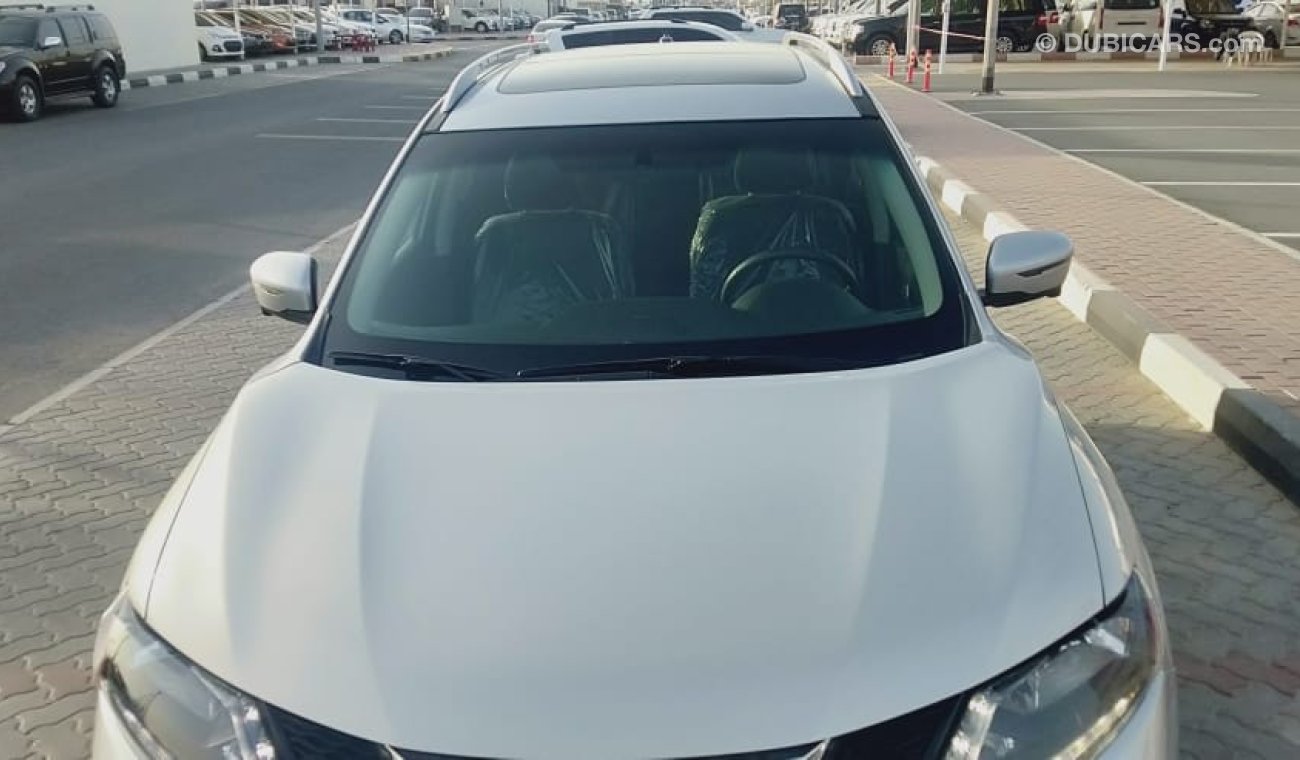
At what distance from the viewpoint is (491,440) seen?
251 cm

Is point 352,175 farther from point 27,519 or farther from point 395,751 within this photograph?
point 395,751

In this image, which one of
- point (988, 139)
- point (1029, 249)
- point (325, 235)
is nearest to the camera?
point (1029, 249)

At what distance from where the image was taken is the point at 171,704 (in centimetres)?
205

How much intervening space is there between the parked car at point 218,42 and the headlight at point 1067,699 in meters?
42.0

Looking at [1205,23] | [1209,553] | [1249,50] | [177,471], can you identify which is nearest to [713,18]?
Result: [177,471]

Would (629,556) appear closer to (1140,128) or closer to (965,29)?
(1140,128)

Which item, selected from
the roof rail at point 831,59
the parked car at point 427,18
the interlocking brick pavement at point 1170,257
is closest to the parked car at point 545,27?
the interlocking brick pavement at point 1170,257

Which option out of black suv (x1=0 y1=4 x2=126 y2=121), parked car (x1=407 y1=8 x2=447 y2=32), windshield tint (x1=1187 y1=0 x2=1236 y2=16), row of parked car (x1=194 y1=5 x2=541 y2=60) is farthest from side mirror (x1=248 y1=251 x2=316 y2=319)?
parked car (x1=407 y1=8 x2=447 y2=32)

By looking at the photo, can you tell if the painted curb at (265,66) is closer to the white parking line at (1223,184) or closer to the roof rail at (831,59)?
the white parking line at (1223,184)

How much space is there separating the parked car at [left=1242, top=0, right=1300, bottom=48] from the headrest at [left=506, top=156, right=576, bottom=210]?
35988 millimetres

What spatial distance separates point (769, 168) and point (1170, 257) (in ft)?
20.0

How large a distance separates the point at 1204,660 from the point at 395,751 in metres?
2.68

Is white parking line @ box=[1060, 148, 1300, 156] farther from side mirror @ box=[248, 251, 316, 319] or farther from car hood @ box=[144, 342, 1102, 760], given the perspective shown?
car hood @ box=[144, 342, 1102, 760]

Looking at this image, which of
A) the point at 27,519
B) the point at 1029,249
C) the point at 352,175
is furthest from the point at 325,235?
the point at 1029,249
